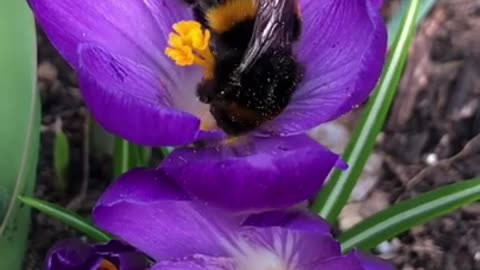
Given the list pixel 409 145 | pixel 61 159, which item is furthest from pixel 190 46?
pixel 409 145

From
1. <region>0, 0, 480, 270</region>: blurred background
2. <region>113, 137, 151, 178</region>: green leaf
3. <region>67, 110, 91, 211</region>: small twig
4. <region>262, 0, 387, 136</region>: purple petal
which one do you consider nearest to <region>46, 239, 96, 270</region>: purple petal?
<region>262, 0, 387, 136</region>: purple petal

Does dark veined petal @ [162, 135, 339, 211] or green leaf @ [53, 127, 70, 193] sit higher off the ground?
dark veined petal @ [162, 135, 339, 211]

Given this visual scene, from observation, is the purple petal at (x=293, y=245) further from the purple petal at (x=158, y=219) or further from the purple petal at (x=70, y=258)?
the purple petal at (x=70, y=258)

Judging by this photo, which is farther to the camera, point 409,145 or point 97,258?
point 409,145

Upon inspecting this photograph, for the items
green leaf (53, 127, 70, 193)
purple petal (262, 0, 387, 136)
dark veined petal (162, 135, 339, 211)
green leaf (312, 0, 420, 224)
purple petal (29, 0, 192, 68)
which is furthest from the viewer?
green leaf (53, 127, 70, 193)

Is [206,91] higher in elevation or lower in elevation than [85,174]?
higher

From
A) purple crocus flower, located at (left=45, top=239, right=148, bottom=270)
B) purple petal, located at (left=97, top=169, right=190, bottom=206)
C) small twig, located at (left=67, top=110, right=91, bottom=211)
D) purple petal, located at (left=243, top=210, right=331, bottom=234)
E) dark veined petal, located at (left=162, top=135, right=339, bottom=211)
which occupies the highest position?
dark veined petal, located at (left=162, top=135, right=339, bottom=211)

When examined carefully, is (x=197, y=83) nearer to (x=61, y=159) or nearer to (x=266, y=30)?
(x=266, y=30)

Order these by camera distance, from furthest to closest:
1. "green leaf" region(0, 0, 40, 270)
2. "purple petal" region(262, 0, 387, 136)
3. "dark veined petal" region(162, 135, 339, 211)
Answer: "green leaf" region(0, 0, 40, 270), "purple petal" region(262, 0, 387, 136), "dark veined petal" region(162, 135, 339, 211)

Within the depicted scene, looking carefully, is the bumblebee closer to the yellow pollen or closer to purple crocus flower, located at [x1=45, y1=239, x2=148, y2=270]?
the yellow pollen
